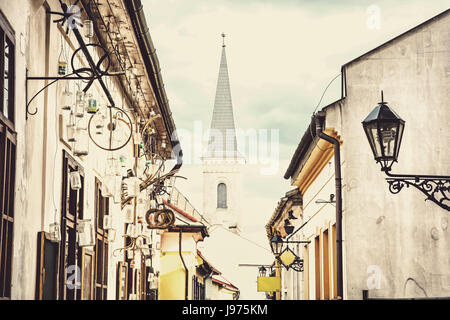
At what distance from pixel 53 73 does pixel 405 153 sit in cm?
719

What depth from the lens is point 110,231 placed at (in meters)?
13.9

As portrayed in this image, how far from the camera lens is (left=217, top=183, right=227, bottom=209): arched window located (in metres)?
109

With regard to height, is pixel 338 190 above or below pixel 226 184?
below

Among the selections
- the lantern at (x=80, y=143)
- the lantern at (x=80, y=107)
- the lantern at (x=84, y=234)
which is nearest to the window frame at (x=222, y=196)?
the lantern at (x=84, y=234)

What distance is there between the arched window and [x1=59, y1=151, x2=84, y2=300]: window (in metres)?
98.0

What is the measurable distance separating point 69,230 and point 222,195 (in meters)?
99.6

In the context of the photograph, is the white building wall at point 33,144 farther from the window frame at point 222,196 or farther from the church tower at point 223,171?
→ the window frame at point 222,196

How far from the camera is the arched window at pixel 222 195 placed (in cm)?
10906

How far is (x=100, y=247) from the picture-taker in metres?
13.4

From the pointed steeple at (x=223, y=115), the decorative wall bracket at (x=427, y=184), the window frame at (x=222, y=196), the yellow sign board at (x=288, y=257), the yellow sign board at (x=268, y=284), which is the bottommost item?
the yellow sign board at (x=268, y=284)

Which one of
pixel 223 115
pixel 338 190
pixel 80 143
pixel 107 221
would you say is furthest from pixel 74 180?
pixel 223 115

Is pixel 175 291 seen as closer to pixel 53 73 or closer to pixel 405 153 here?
pixel 405 153

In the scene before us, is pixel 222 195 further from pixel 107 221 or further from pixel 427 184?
pixel 427 184
